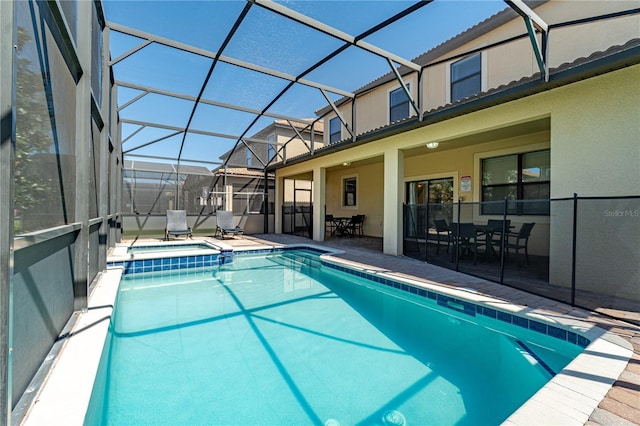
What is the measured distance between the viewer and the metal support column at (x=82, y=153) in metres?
3.02

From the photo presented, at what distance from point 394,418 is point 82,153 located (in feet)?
12.8

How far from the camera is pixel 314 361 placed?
312cm

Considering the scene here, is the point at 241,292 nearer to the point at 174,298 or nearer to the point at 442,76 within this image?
the point at 174,298

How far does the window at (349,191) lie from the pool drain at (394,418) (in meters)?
10.9

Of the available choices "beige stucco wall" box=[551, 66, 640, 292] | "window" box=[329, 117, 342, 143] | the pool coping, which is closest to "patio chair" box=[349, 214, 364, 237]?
"window" box=[329, 117, 342, 143]

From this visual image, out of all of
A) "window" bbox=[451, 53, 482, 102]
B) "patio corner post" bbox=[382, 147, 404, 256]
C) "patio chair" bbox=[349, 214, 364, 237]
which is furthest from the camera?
"patio chair" bbox=[349, 214, 364, 237]

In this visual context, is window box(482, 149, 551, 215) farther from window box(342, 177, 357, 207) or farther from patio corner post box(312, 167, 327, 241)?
window box(342, 177, 357, 207)

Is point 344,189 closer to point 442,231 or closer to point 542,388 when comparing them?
point 442,231

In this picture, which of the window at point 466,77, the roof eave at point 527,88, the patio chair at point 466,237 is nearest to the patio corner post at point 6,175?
the roof eave at point 527,88

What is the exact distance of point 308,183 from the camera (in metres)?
15.9

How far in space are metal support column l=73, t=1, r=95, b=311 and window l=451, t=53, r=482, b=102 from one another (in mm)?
8045

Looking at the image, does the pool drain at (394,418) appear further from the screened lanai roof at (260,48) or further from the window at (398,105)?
the window at (398,105)

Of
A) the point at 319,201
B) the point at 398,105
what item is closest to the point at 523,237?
the point at 398,105

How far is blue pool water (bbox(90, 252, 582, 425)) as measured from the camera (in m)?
2.37
